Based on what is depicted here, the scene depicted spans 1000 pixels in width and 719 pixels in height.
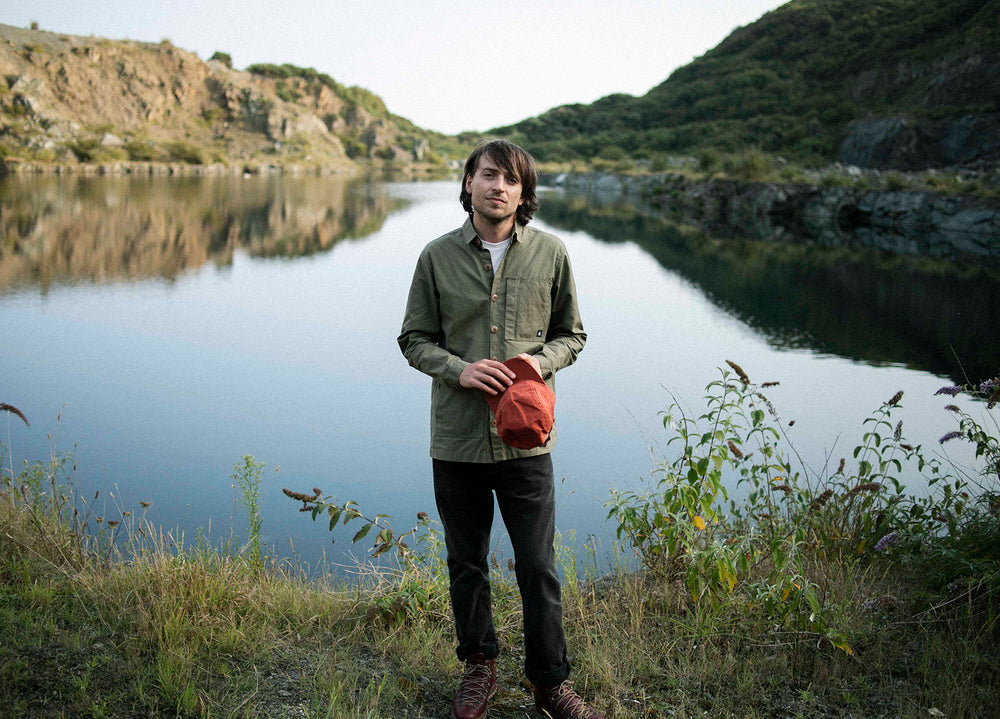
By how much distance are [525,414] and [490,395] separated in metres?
0.15

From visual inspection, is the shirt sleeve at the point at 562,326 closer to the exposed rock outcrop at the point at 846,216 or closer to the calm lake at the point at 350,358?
the calm lake at the point at 350,358

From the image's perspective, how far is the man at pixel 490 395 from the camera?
7.40ft

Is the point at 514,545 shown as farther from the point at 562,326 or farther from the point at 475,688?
the point at 562,326

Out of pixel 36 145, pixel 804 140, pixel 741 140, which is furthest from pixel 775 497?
pixel 36 145

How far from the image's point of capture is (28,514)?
3.41 metres

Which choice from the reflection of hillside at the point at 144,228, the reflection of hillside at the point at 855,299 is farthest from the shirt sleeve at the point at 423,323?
the reflection of hillside at the point at 144,228

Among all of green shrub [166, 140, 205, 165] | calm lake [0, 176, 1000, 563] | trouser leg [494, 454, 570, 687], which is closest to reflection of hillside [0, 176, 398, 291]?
calm lake [0, 176, 1000, 563]

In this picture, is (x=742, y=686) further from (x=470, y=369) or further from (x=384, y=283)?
(x=384, y=283)

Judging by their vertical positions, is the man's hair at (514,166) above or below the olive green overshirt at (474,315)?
above

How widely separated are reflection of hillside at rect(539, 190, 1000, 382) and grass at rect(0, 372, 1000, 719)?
334cm

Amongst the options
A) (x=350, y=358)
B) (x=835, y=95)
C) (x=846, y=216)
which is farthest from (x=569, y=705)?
(x=835, y=95)

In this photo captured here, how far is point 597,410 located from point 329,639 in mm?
4448

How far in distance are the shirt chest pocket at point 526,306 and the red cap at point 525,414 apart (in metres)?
0.25

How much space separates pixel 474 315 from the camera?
2.34 metres
